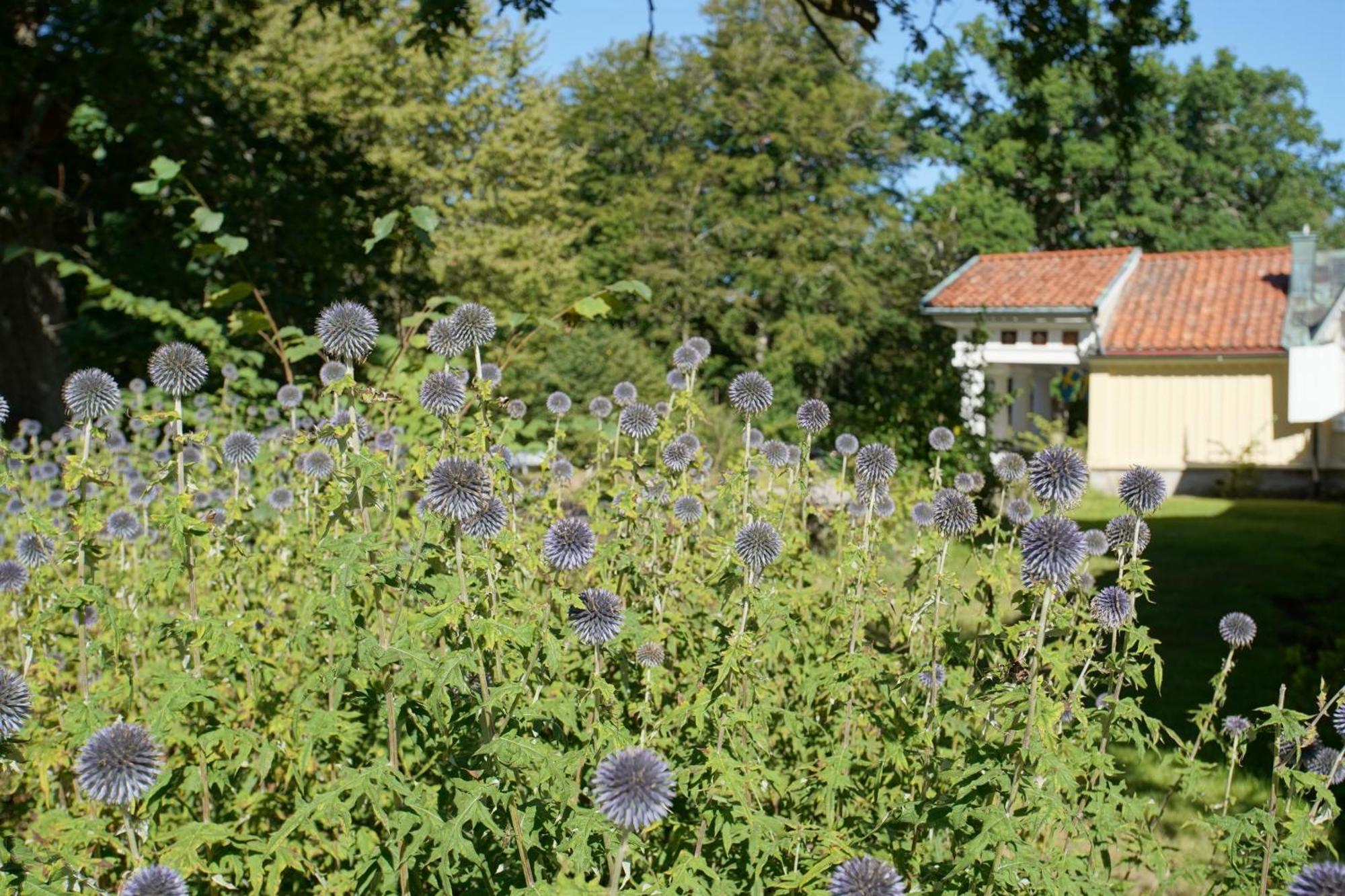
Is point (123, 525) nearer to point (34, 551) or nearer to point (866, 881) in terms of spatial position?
point (34, 551)

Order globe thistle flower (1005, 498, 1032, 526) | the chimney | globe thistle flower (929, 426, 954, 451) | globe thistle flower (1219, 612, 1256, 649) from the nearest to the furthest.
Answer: globe thistle flower (1219, 612, 1256, 649) → globe thistle flower (1005, 498, 1032, 526) → globe thistle flower (929, 426, 954, 451) → the chimney

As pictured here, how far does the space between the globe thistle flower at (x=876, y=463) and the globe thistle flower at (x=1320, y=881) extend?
1799 millimetres

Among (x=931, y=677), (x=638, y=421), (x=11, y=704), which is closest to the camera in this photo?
(x=11, y=704)

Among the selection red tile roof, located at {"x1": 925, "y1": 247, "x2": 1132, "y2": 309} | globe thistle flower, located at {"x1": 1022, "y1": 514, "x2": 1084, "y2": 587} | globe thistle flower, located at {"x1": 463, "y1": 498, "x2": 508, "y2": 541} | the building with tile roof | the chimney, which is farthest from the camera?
red tile roof, located at {"x1": 925, "y1": 247, "x2": 1132, "y2": 309}

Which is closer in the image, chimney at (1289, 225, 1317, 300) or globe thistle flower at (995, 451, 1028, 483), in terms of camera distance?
globe thistle flower at (995, 451, 1028, 483)

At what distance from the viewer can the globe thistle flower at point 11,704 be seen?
2.16 meters

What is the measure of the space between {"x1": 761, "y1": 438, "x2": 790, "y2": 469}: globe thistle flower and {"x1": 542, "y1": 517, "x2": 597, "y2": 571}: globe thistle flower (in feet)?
3.93

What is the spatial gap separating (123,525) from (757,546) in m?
2.51

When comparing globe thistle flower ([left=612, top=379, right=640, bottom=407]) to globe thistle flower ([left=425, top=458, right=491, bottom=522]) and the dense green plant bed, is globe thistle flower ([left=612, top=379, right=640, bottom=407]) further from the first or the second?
globe thistle flower ([left=425, top=458, right=491, bottom=522])

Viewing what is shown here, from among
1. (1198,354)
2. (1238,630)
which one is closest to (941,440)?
(1238,630)

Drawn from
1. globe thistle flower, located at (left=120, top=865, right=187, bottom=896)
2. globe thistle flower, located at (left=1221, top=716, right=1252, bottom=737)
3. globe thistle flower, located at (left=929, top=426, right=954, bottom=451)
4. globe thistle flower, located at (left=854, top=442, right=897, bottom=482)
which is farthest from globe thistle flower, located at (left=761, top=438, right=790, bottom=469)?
globe thistle flower, located at (left=120, top=865, right=187, bottom=896)

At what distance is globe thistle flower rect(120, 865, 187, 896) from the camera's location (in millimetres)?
1888

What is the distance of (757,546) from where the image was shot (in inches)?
109

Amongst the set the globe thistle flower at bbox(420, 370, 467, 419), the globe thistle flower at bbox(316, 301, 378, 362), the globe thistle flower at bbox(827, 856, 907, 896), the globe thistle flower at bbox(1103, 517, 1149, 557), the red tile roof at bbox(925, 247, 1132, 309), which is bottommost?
the globe thistle flower at bbox(827, 856, 907, 896)
